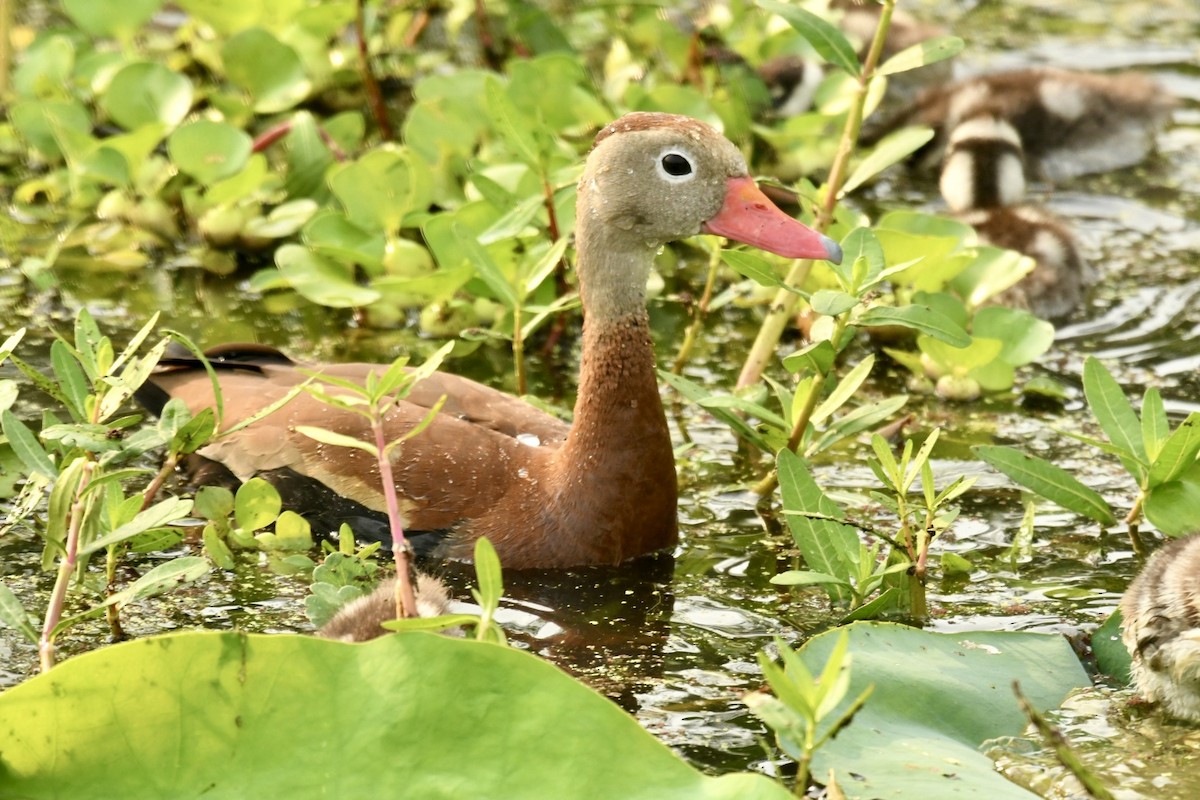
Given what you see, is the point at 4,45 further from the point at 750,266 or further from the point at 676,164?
the point at 750,266

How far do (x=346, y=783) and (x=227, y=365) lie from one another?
6.78ft

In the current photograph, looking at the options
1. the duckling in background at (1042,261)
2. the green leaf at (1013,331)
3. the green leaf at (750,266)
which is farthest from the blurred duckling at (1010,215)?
the green leaf at (750,266)

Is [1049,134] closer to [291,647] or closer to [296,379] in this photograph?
[296,379]

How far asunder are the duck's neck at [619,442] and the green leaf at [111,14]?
3053mm

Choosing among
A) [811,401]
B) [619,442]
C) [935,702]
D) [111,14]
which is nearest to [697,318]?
[811,401]

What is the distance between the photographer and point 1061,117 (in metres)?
7.36

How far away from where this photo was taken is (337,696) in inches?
114

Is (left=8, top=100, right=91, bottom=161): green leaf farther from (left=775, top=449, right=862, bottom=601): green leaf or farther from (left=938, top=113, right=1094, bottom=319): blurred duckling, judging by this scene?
(left=775, top=449, right=862, bottom=601): green leaf

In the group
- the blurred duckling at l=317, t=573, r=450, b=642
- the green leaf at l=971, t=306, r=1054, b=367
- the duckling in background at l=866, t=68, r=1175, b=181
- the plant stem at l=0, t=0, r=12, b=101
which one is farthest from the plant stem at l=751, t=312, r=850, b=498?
the plant stem at l=0, t=0, r=12, b=101

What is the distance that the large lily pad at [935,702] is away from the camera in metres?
3.12

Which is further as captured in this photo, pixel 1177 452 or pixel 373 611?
pixel 1177 452

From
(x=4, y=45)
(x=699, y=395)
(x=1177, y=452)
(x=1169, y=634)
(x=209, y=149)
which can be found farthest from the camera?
(x=4, y=45)

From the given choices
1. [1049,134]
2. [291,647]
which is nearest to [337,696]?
[291,647]

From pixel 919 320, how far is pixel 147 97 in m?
3.31
